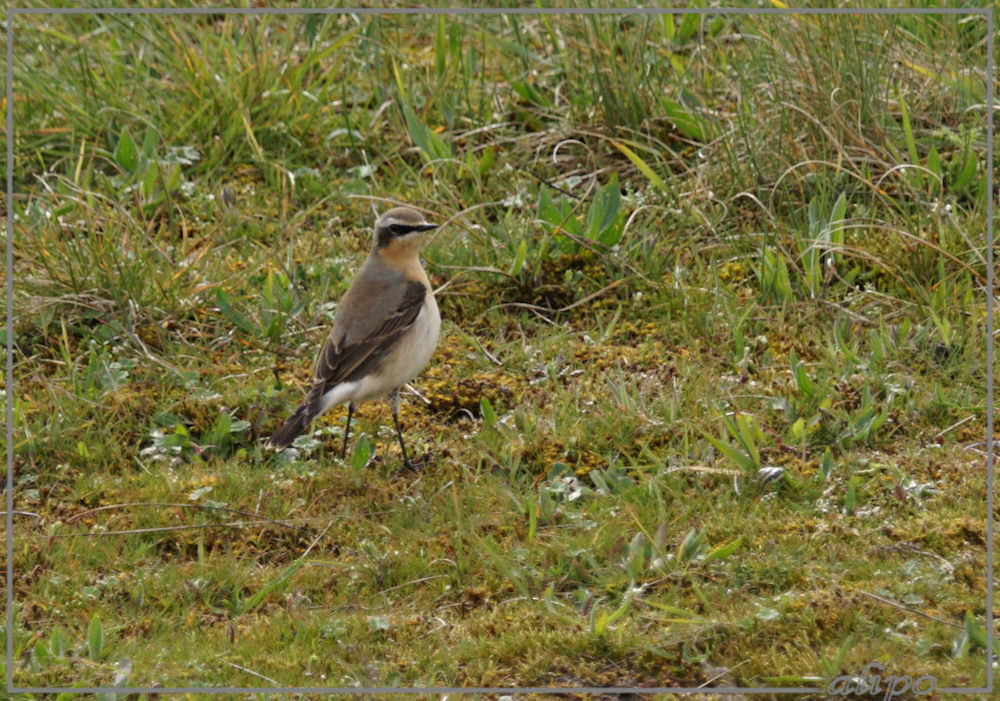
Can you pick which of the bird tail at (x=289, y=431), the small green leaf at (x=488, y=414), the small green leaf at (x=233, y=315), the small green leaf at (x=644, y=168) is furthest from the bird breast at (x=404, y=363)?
the small green leaf at (x=644, y=168)

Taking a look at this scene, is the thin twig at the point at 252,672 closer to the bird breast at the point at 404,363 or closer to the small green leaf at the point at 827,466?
the bird breast at the point at 404,363

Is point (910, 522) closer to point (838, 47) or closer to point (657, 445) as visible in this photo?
point (657, 445)

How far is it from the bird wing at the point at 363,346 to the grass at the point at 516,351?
0.21 metres

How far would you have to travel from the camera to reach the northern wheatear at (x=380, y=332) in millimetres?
6352

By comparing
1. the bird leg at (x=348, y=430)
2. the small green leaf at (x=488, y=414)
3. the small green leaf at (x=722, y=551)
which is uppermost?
the small green leaf at (x=488, y=414)

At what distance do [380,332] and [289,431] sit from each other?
73 centimetres

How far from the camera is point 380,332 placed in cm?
664

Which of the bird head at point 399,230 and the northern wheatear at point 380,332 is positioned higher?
the bird head at point 399,230

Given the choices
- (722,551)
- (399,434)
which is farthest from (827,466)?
(399,434)

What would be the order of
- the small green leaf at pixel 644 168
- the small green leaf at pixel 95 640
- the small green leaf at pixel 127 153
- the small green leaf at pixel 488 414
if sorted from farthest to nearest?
the small green leaf at pixel 127 153 < the small green leaf at pixel 644 168 < the small green leaf at pixel 488 414 < the small green leaf at pixel 95 640

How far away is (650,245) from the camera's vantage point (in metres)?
7.08

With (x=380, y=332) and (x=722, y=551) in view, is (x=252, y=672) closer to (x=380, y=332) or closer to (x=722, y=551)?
(x=722, y=551)

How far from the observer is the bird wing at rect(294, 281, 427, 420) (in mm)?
6426

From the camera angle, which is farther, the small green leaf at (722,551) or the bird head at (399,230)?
Answer: the bird head at (399,230)
